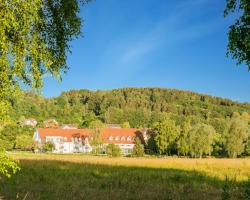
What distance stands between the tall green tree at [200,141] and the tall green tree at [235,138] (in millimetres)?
4256

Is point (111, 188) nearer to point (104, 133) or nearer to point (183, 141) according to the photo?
point (183, 141)

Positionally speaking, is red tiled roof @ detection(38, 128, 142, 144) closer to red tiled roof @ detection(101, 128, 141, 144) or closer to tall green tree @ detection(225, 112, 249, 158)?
red tiled roof @ detection(101, 128, 141, 144)

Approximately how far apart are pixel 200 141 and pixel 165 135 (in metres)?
12.4

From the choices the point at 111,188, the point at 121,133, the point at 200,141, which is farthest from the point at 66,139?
the point at 111,188

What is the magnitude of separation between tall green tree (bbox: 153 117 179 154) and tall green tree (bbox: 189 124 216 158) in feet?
23.4

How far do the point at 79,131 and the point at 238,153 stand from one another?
7956 cm

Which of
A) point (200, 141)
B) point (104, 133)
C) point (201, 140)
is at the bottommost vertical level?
point (200, 141)

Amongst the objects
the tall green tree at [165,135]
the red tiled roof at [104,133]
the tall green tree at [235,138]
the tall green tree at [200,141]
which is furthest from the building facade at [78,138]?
the tall green tree at [235,138]

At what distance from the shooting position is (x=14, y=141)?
133750mm

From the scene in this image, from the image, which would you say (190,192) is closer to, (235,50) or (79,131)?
(235,50)

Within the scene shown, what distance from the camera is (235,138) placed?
100250 millimetres

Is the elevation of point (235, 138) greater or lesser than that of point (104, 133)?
lesser

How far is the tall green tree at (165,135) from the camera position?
111 m

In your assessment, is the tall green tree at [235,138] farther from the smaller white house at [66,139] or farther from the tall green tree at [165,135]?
the smaller white house at [66,139]
